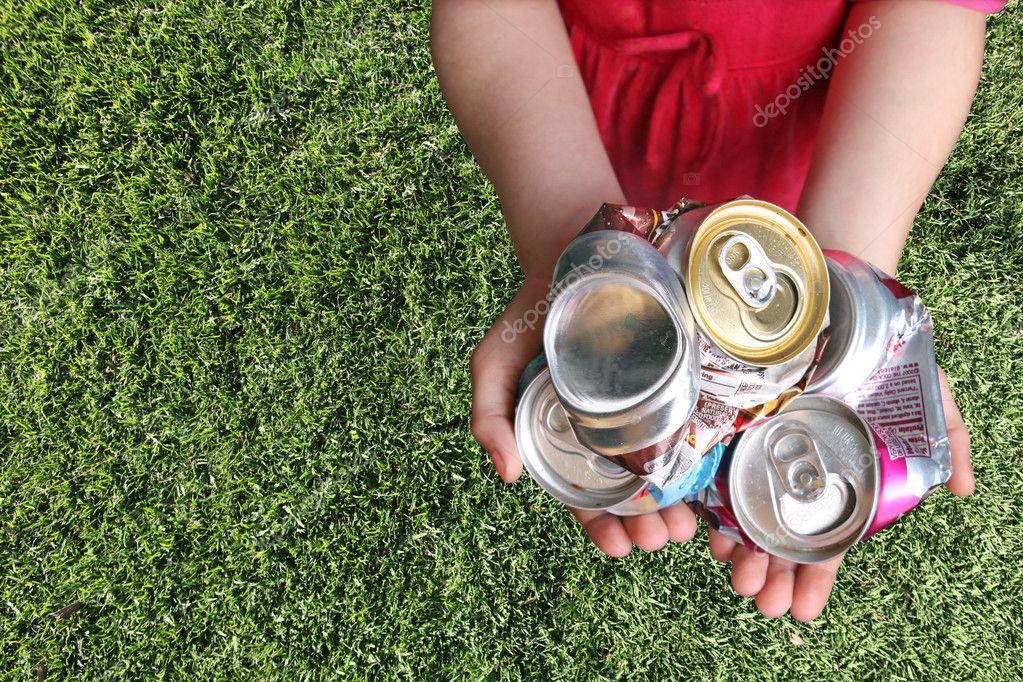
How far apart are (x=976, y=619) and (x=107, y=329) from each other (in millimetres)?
2124

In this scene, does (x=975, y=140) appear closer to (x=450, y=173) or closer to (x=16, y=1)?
(x=450, y=173)

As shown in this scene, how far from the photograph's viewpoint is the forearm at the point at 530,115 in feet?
3.33

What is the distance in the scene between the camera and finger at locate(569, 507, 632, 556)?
3.66ft

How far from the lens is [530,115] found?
104cm

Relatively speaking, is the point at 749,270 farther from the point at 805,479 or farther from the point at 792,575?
the point at 792,575

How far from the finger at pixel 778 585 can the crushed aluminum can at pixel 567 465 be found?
25cm

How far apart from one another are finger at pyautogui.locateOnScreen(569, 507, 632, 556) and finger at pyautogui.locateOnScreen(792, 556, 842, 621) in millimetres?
257

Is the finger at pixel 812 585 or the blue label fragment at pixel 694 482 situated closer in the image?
the blue label fragment at pixel 694 482

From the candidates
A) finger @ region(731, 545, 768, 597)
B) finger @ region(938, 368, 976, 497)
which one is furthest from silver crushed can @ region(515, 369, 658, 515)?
finger @ region(938, 368, 976, 497)

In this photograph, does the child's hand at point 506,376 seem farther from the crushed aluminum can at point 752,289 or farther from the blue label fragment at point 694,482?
the crushed aluminum can at point 752,289

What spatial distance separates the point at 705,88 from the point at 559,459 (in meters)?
0.56

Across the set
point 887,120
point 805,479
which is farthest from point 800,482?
point 887,120

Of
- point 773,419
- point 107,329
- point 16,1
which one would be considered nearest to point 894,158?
point 773,419

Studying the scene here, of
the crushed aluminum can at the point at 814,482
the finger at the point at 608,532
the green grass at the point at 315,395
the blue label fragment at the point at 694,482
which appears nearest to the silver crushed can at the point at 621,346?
the blue label fragment at the point at 694,482
